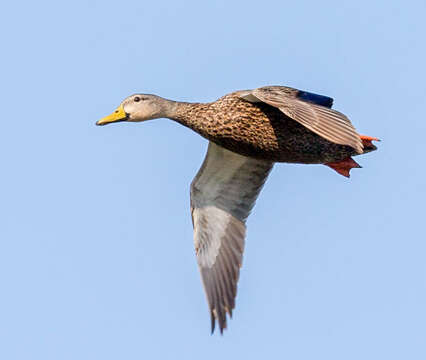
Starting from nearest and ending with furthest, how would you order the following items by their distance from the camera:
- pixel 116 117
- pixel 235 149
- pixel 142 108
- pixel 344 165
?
pixel 235 149 → pixel 116 117 → pixel 142 108 → pixel 344 165

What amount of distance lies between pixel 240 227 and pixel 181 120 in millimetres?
1832

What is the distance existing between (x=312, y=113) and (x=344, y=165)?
229cm

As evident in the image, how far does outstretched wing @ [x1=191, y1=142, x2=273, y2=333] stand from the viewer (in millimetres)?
12164

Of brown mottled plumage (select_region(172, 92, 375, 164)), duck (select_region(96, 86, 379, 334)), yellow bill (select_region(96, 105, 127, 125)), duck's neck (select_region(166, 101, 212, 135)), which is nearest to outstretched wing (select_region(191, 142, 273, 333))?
duck (select_region(96, 86, 379, 334))

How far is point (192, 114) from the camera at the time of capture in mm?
11352

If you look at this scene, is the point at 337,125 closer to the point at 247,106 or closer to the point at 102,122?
the point at 247,106

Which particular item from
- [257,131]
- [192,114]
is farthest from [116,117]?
[257,131]

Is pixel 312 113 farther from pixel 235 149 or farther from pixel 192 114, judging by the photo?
pixel 192 114

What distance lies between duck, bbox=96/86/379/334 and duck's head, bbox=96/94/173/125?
12 millimetres

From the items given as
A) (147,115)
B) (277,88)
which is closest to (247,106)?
(277,88)

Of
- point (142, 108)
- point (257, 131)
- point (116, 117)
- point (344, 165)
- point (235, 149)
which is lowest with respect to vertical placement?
point (344, 165)

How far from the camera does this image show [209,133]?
11.2 m

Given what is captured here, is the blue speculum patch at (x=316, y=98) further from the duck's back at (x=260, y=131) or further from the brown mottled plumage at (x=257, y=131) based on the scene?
the brown mottled plumage at (x=257, y=131)

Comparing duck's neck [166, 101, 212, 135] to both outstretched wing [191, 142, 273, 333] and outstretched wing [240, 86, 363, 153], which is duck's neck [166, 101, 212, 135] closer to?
outstretched wing [240, 86, 363, 153]
